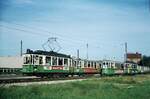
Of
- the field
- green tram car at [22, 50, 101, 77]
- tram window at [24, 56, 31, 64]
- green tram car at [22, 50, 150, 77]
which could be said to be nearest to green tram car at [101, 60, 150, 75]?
green tram car at [22, 50, 150, 77]

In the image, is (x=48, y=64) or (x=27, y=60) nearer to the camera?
(x=27, y=60)

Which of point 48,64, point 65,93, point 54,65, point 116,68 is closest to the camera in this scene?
point 65,93

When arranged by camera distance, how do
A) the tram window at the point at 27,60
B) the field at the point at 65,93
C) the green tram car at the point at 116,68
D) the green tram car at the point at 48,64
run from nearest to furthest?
the field at the point at 65,93 → the green tram car at the point at 48,64 → the tram window at the point at 27,60 → the green tram car at the point at 116,68

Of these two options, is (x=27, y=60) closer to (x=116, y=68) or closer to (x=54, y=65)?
(x=54, y=65)

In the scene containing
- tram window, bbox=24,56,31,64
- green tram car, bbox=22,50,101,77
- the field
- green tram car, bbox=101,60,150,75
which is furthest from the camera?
green tram car, bbox=101,60,150,75

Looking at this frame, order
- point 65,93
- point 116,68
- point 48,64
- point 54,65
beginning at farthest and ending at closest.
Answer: point 116,68 < point 54,65 < point 48,64 < point 65,93

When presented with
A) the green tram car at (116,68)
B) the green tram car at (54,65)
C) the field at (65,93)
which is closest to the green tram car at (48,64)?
the green tram car at (54,65)

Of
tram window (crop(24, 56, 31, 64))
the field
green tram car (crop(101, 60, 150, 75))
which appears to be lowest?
the field

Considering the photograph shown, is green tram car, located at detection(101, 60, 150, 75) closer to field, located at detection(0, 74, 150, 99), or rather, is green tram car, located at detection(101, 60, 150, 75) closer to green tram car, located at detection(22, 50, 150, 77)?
green tram car, located at detection(22, 50, 150, 77)

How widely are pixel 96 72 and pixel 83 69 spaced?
5416mm

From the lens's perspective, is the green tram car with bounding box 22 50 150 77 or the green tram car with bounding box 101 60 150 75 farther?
the green tram car with bounding box 101 60 150 75

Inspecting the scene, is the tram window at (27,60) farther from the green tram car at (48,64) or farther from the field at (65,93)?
the field at (65,93)

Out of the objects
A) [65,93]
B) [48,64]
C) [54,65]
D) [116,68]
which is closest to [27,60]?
[48,64]

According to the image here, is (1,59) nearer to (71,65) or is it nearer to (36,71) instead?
(71,65)
